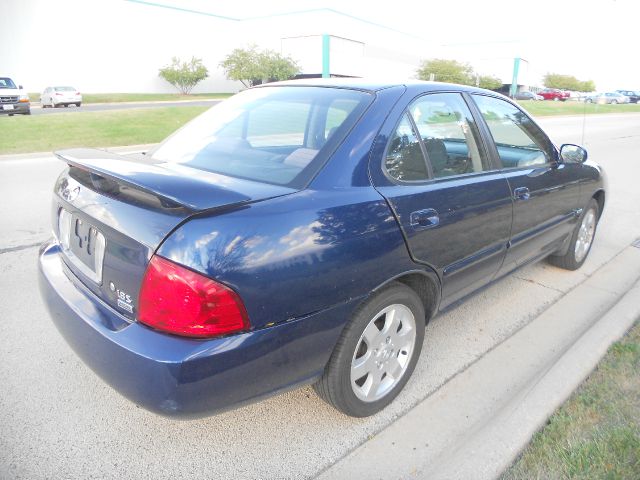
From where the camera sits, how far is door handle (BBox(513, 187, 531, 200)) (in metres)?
3.20

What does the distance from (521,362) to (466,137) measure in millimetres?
1460

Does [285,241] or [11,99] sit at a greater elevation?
[11,99]

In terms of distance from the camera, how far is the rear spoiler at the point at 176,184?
6.10ft

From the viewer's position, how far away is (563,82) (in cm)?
8350

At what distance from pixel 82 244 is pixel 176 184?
0.66 m

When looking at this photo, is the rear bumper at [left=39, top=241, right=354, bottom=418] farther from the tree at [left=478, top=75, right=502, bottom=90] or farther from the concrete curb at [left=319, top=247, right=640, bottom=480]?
the tree at [left=478, top=75, right=502, bottom=90]

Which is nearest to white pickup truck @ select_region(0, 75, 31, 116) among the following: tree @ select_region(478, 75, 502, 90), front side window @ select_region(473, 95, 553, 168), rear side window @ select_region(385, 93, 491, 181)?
front side window @ select_region(473, 95, 553, 168)

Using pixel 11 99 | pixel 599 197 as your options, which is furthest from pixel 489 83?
pixel 599 197

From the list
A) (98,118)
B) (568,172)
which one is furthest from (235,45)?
(568,172)

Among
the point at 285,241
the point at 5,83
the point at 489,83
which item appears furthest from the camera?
the point at 489,83

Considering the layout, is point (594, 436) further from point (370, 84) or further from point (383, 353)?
point (370, 84)

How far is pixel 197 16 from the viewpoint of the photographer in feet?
183

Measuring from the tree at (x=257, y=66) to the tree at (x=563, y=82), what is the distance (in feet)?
168

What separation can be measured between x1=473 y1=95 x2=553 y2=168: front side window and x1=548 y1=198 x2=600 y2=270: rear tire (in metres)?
1.03
